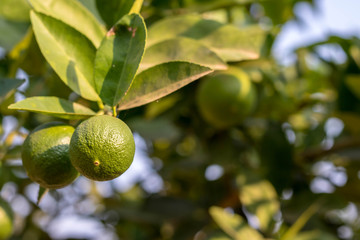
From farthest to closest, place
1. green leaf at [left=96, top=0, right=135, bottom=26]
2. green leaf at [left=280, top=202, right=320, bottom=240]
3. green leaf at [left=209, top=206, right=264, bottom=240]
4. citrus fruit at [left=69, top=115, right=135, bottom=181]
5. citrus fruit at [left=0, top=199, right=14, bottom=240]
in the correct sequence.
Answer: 1. green leaf at [left=280, top=202, right=320, bottom=240]
2. green leaf at [left=209, top=206, right=264, bottom=240]
3. citrus fruit at [left=0, top=199, right=14, bottom=240]
4. green leaf at [left=96, top=0, right=135, bottom=26]
5. citrus fruit at [left=69, top=115, right=135, bottom=181]

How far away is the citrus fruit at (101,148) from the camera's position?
24.6 inches

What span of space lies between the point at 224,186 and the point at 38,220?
1.11 m

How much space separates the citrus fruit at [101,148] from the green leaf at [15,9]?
64cm

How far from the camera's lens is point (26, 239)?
1.99m

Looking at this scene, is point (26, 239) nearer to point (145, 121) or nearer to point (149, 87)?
point (145, 121)

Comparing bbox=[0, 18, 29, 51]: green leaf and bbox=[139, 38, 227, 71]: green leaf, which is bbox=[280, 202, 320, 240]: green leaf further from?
bbox=[0, 18, 29, 51]: green leaf

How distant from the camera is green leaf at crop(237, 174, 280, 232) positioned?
1397 millimetres

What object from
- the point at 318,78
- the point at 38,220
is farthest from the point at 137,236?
the point at 318,78

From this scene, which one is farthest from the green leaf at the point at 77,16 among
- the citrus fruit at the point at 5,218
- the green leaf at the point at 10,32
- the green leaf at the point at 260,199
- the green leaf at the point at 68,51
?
the green leaf at the point at 260,199

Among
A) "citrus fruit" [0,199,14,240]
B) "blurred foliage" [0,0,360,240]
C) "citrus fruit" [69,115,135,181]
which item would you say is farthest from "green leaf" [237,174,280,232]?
"citrus fruit" [69,115,135,181]

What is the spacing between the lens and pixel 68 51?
2.52 ft

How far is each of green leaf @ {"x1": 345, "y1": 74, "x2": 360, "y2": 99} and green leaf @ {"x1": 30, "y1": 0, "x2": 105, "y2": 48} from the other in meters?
1.01

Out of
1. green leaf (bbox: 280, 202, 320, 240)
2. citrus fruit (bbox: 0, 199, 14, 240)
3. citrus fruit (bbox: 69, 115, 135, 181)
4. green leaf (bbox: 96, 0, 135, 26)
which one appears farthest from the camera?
green leaf (bbox: 280, 202, 320, 240)

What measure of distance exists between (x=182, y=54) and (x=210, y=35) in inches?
8.5
